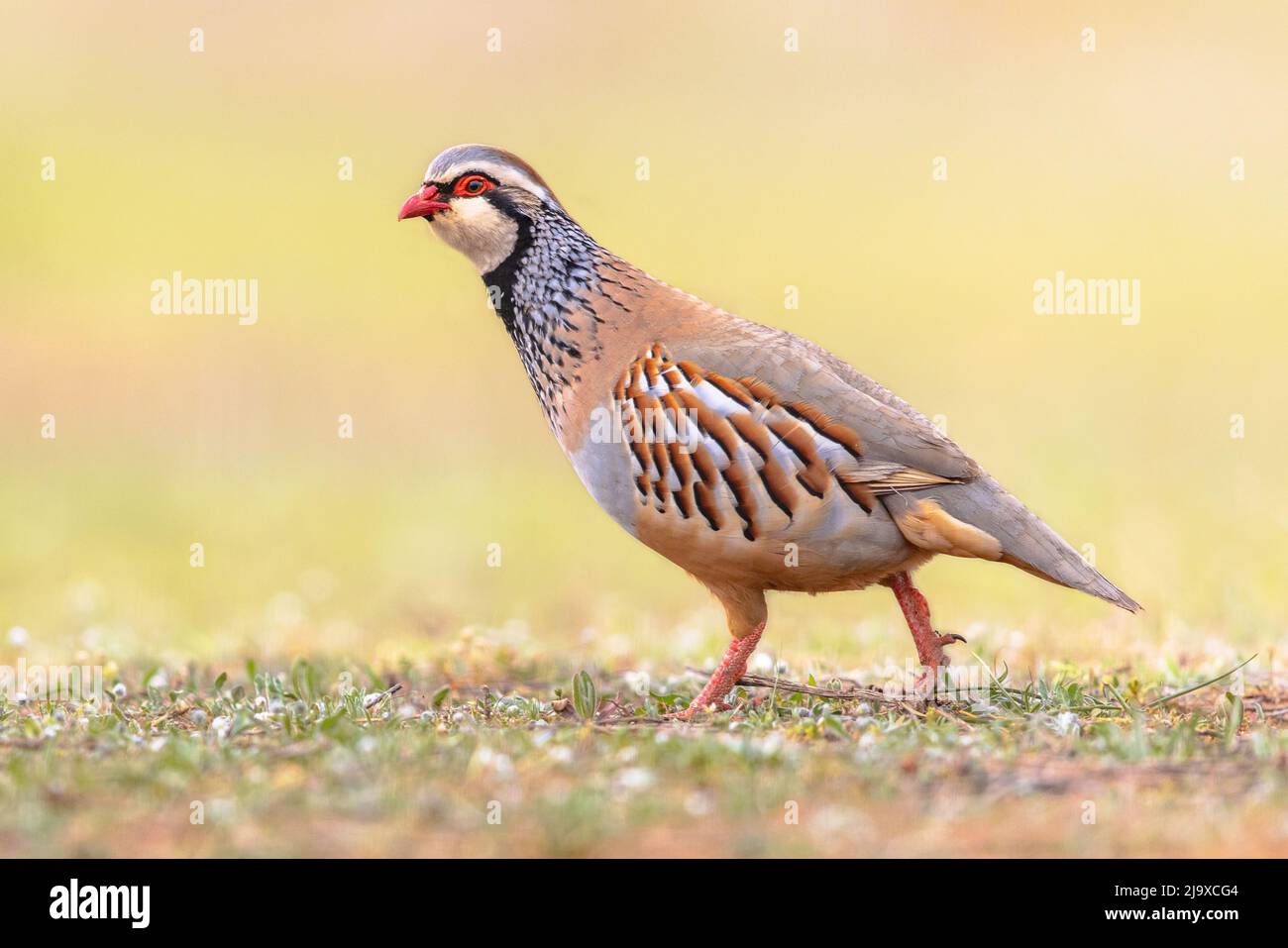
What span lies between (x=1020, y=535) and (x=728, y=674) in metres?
1.24

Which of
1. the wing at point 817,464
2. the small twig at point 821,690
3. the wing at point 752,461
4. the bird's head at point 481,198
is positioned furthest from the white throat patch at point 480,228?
the small twig at point 821,690

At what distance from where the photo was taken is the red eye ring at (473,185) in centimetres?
716

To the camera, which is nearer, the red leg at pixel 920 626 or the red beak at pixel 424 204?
the red leg at pixel 920 626

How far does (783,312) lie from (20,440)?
30.3ft

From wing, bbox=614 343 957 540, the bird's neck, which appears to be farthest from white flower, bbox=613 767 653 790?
the bird's neck

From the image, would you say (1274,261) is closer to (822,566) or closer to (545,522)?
(545,522)

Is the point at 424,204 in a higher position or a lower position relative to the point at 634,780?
higher

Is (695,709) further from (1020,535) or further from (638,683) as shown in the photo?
(1020,535)

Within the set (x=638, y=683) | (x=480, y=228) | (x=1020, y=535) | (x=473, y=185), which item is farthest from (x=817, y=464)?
(x=473, y=185)

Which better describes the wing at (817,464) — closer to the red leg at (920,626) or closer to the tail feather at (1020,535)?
the tail feather at (1020,535)

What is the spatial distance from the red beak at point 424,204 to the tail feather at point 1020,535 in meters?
2.31

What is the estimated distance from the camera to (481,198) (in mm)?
7164

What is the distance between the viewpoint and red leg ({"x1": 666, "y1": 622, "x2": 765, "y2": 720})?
21.4ft

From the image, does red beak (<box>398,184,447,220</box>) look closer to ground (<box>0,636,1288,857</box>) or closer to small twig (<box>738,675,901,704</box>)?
ground (<box>0,636,1288,857</box>)
